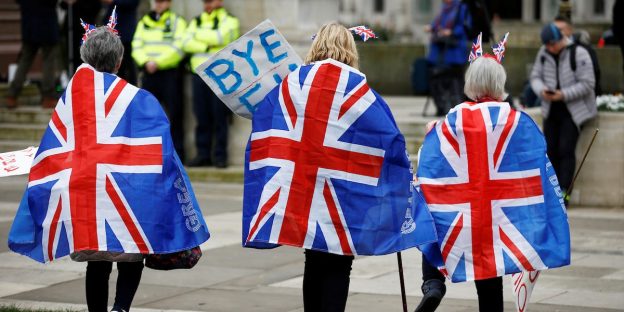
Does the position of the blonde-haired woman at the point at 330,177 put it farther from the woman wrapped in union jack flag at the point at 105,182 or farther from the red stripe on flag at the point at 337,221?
the woman wrapped in union jack flag at the point at 105,182

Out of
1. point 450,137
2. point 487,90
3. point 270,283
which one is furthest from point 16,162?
point 270,283

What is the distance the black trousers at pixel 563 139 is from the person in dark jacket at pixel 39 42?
22.3ft

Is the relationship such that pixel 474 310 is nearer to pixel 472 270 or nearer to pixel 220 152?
pixel 472 270

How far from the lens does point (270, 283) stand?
9781 mm

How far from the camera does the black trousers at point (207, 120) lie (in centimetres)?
1575

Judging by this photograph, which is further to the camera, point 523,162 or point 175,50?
point 175,50

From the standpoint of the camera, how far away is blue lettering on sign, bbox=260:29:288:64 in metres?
7.41

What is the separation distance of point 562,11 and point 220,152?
7.40 m

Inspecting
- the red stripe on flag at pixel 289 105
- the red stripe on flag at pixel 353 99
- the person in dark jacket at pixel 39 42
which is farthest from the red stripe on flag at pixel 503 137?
the person in dark jacket at pixel 39 42

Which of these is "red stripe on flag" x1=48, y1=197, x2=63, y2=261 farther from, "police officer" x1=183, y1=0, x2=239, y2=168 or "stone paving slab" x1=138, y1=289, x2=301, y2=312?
"police officer" x1=183, y1=0, x2=239, y2=168

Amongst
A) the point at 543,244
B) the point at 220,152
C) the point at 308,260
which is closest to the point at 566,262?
the point at 543,244

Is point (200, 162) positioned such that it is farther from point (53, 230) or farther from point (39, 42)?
point (53, 230)

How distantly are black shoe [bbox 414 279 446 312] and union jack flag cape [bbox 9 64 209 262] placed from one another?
1.30 meters

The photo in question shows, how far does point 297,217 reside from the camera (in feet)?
22.4
